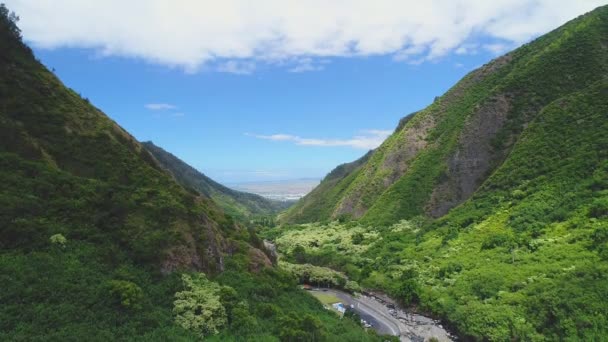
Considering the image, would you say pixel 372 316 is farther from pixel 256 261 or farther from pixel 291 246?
pixel 291 246

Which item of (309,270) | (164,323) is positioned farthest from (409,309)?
(164,323)

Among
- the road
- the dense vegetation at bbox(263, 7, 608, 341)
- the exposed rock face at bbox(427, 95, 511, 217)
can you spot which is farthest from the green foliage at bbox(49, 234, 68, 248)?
the exposed rock face at bbox(427, 95, 511, 217)

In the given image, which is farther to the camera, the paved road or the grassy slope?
the paved road

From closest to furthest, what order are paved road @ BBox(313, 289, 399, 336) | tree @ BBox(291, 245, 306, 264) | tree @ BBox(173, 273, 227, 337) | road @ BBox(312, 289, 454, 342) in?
tree @ BBox(173, 273, 227, 337) < road @ BBox(312, 289, 454, 342) < paved road @ BBox(313, 289, 399, 336) < tree @ BBox(291, 245, 306, 264)

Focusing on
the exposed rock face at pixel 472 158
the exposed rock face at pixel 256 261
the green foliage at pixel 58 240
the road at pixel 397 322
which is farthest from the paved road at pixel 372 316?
the green foliage at pixel 58 240

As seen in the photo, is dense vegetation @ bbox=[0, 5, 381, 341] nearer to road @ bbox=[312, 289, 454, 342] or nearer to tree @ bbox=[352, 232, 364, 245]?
road @ bbox=[312, 289, 454, 342]

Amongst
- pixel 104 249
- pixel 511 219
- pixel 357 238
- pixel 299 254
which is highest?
pixel 104 249

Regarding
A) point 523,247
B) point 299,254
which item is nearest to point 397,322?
point 523,247

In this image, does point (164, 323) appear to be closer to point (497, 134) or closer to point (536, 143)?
point (536, 143)
